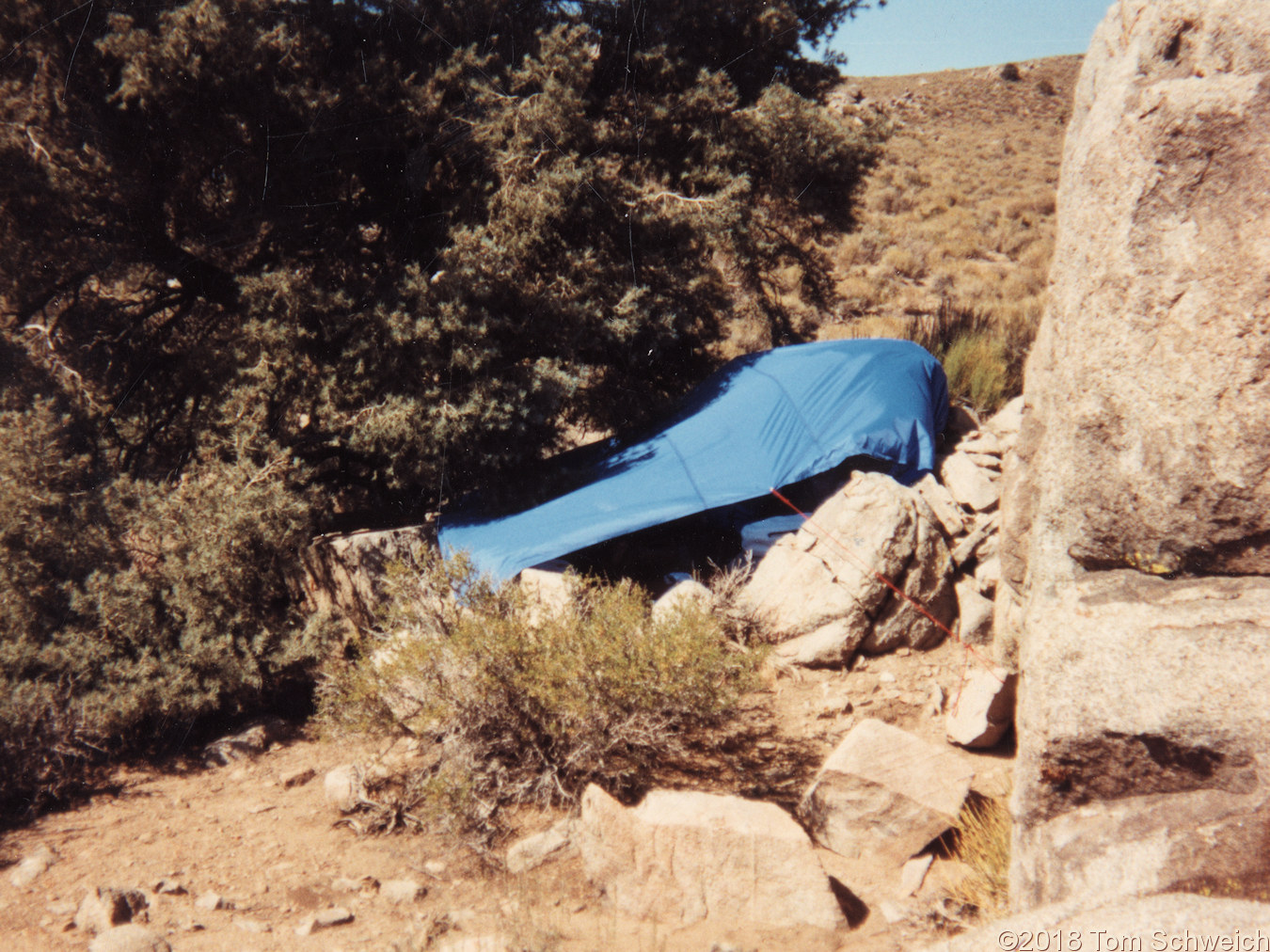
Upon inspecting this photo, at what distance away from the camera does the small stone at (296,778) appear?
4.46 m

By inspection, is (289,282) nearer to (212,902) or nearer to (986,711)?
(212,902)

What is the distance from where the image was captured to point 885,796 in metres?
3.53

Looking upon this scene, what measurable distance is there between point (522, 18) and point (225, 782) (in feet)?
24.0

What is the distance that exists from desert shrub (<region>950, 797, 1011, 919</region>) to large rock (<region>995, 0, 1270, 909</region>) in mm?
195

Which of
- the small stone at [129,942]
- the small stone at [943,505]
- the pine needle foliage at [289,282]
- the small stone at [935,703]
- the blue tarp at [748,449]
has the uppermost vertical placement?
the pine needle foliage at [289,282]

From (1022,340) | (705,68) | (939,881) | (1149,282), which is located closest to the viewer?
(1149,282)

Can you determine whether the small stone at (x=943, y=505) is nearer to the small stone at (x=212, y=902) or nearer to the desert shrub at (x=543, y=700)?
the desert shrub at (x=543, y=700)

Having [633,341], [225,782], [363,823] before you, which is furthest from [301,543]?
[633,341]

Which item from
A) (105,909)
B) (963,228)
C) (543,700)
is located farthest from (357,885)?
(963,228)

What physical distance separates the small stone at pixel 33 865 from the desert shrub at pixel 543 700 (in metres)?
1.32

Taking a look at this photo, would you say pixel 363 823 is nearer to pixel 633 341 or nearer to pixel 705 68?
pixel 633 341

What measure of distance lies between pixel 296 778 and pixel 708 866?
261cm

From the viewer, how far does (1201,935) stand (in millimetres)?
2010

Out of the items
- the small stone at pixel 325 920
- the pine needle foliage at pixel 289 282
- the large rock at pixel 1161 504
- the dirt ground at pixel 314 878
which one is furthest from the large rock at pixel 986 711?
the pine needle foliage at pixel 289 282
